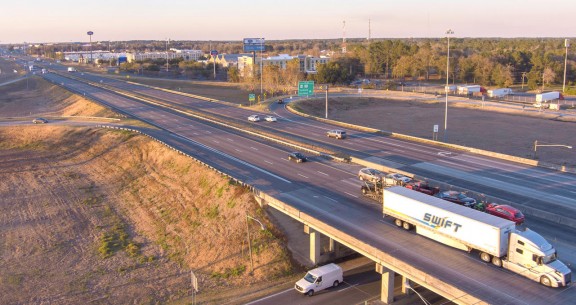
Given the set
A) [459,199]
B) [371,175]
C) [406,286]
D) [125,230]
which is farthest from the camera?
[125,230]

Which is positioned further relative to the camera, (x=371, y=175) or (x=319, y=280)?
(x=371, y=175)

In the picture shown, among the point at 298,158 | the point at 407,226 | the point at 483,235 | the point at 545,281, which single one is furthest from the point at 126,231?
the point at 545,281


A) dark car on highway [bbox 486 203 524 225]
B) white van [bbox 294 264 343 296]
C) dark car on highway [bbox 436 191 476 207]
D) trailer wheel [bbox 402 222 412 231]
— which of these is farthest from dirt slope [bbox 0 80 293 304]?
dark car on highway [bbox 486 203 524 225]

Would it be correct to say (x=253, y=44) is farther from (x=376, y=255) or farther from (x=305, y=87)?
(x=376, y=255)

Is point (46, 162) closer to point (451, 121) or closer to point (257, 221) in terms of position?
point (257, 221)

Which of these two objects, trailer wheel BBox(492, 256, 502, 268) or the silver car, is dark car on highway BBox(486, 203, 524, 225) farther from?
the silver car

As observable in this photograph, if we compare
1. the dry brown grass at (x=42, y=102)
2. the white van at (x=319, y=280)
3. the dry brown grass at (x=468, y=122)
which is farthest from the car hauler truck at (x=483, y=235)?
the dry brown grass at (x=42, y=102)

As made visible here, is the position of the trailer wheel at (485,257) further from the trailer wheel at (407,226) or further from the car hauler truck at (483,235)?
the trailer wheel at (407,226)
